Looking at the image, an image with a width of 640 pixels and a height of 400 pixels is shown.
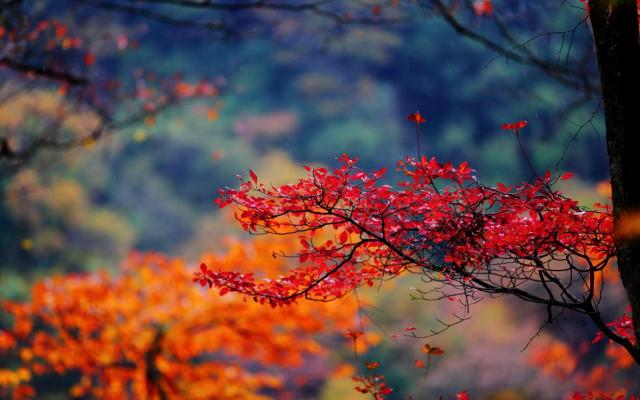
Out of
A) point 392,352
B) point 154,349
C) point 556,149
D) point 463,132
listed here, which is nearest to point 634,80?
point 154,349

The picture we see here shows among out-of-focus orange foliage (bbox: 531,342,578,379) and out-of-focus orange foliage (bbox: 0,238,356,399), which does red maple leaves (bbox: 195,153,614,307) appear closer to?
out-of-focus orange foliage (bbox: 0,238,356,399)

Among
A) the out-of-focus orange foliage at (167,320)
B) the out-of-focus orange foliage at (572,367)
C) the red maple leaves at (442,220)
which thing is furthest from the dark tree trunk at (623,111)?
the out-of-focus orange foliage at (572,367)

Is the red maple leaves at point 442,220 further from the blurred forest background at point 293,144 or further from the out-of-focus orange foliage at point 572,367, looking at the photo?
the blurred forest background at point 293,144

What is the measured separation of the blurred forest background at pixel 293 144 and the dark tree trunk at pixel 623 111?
904cm

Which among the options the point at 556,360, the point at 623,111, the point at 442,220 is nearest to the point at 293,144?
the point at 556,360

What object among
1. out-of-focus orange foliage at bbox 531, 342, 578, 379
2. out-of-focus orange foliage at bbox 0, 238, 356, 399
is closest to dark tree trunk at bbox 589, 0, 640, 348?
out-of-focus orange foliage at bbox 0, 238, 356, 399

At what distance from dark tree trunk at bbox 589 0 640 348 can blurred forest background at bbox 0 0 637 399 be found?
9041mm

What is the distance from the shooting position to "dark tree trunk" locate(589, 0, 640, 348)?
95.6 inches

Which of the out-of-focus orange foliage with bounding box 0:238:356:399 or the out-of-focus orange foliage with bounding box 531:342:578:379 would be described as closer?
the out-of-focus orange foliage with bounding box 0:238:356:399

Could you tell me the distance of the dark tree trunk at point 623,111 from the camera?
2428 millimetres

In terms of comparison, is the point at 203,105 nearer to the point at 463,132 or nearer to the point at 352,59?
the point at 352,59

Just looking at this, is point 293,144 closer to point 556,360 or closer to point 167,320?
point 556,360

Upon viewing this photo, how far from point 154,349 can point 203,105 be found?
21130 mm

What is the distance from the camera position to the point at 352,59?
26203 mm
